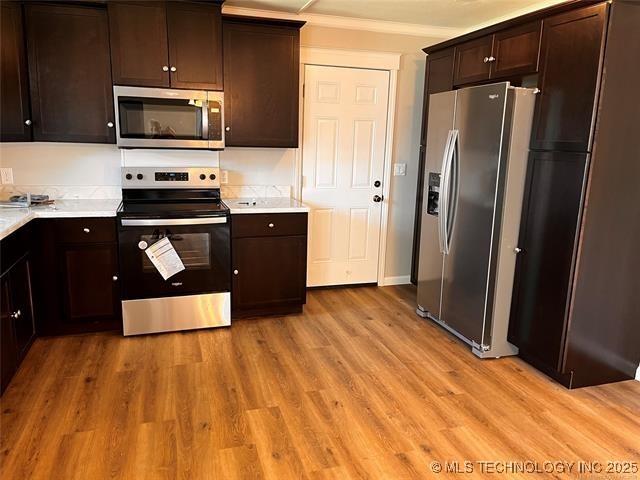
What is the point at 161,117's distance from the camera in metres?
3.37

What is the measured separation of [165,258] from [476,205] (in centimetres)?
217

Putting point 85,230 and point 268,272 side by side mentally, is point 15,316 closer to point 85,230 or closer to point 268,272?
point 85,230

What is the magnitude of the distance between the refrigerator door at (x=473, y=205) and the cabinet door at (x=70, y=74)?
250 cm

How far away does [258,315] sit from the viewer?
3723 mm

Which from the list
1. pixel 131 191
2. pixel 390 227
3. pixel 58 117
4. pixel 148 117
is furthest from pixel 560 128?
pixel 58 117

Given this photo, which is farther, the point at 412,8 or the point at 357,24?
the point at 357,24

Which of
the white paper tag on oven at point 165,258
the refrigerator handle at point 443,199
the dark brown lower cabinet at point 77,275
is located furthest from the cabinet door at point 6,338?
the refrigerator handle at point 443,199

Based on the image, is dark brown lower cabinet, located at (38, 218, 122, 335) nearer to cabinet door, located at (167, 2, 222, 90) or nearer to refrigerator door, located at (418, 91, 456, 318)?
cabinet door, located at (167, 2, 222, 90)

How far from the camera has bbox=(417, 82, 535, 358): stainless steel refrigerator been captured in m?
2.85

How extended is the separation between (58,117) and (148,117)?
0.61 m

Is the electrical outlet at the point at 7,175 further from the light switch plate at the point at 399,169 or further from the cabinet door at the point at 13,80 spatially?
the light switch plate at the point at 399,169

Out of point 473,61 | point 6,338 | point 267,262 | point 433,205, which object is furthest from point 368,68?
point 6,338

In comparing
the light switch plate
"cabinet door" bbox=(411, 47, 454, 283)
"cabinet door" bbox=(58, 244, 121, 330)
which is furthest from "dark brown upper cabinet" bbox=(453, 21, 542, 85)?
"cabinet door" bbox=(58, 244, 121, 330)

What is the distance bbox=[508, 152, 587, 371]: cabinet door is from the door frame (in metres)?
1.71
